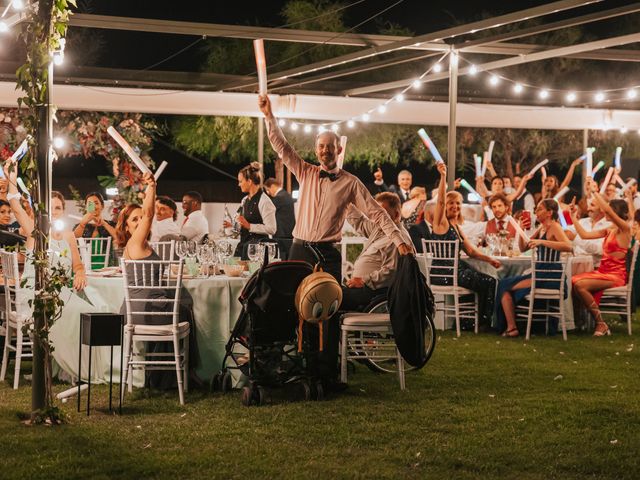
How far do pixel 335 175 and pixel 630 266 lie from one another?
4523mm

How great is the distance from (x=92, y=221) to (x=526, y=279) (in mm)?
4364

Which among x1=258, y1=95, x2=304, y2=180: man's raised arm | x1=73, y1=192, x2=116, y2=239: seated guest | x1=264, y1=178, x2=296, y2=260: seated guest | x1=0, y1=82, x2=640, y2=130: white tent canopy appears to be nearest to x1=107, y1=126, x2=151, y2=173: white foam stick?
x1=258, y1=95, x2=304, y2=180: man's raised arm

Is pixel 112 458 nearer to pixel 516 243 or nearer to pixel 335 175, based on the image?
pixel 335 175

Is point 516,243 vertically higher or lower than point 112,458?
higher

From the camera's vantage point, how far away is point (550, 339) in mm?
9391

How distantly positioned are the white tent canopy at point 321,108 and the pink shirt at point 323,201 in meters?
6.38

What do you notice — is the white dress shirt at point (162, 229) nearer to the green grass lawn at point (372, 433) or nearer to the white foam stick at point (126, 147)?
the green grass lawn at point (372, 433)

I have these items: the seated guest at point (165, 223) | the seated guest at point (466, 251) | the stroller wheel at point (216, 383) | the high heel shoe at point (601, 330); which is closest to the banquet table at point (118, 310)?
the stroller wheel at point (216, 383)

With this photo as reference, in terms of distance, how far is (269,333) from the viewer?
6.34 meters

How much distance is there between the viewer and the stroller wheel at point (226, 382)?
6594 mm

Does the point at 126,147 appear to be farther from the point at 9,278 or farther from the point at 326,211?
the point at 9,278

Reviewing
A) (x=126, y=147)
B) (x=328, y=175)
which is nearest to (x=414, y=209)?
(x=328, y=175)

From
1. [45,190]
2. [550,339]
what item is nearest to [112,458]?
[45,190]

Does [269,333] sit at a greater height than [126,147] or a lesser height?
lesser
